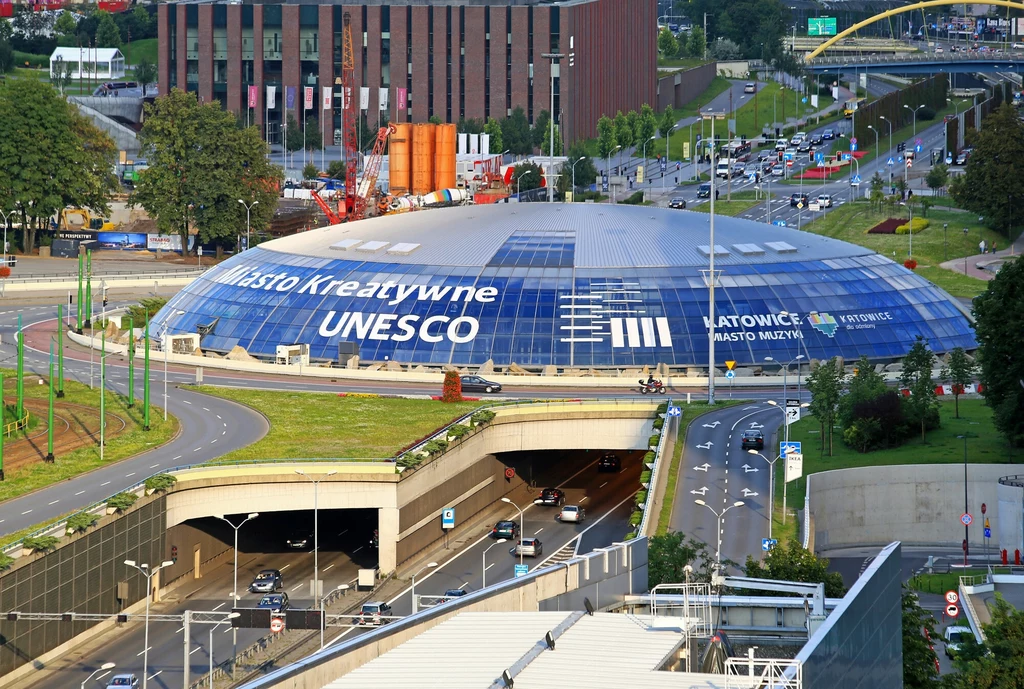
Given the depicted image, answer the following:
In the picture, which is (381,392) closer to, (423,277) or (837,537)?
(423,277)

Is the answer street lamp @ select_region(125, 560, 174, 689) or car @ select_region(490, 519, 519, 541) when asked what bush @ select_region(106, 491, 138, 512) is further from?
car @ select_region(490, 519, 519, 541)

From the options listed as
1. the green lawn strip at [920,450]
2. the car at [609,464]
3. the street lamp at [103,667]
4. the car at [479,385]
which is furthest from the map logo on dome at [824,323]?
the street lamp at [103,667]

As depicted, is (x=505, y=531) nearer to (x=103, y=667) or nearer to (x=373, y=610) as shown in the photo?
(x=373, y=610)

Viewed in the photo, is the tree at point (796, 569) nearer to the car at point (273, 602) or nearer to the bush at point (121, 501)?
the car at point (273, 602)

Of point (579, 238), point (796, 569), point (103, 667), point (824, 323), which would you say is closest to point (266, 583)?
point (103, 667)

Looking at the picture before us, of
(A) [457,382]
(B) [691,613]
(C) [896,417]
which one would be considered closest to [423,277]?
(A) [457,382]

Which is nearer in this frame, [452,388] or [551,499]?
[551,499]
